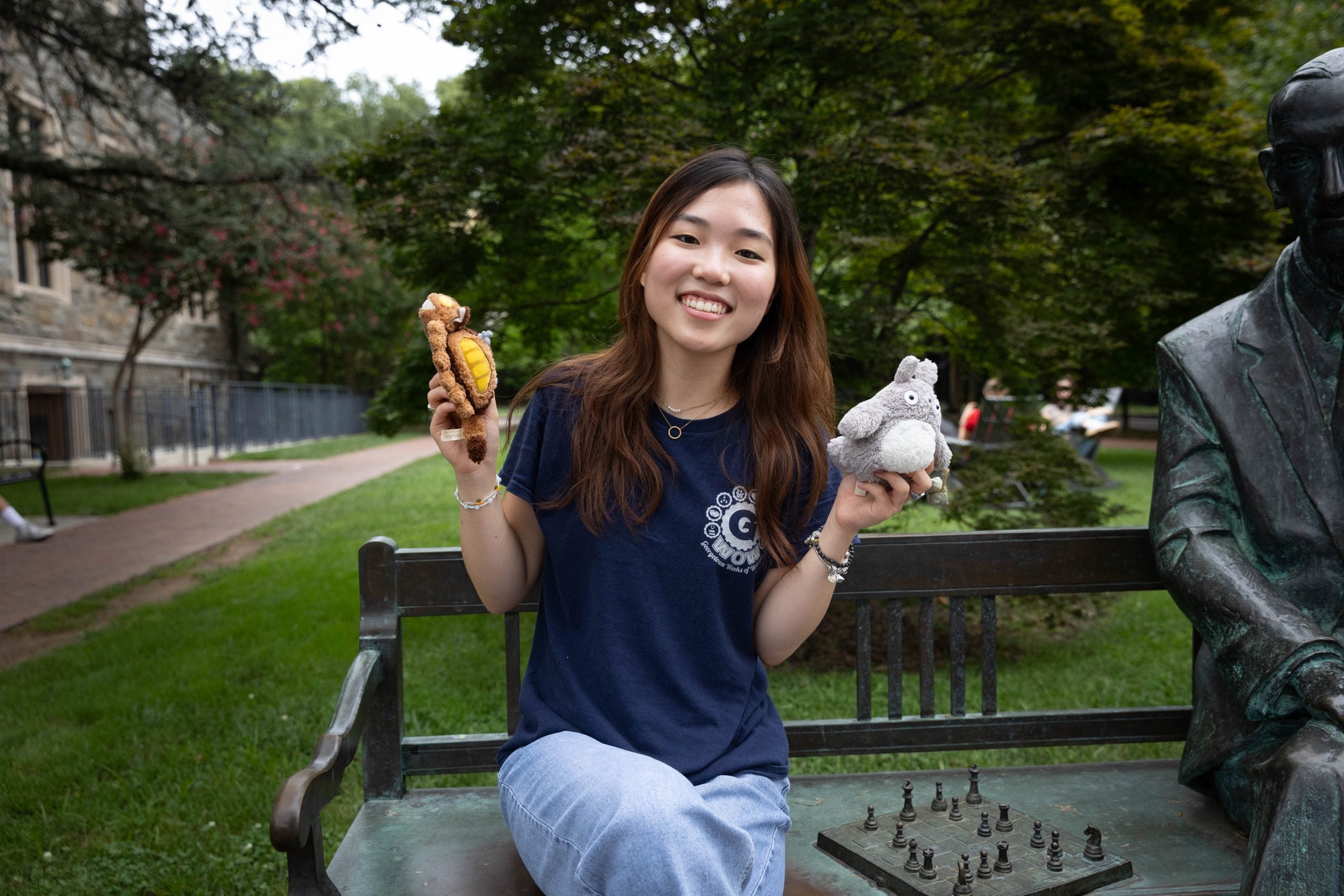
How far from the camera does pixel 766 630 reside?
2277mm

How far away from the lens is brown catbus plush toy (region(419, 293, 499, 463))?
2.02m

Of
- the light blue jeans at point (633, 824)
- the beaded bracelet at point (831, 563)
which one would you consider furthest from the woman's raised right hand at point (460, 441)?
the beaded bracelet at point (831, 563)

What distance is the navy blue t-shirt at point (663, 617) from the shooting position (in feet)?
6.84

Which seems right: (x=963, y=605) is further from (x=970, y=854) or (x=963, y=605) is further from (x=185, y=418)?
(x=185, y=418)

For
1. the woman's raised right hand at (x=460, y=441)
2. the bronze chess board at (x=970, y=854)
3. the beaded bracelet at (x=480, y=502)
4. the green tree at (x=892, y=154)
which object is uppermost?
the green tree at (x=892, y=154)

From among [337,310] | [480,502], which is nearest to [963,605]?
[480,502]

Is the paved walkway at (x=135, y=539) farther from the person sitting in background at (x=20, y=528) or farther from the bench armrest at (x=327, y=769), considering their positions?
the bench armrest at (x=327, y=769)

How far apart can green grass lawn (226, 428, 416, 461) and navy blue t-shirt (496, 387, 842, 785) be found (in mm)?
16572

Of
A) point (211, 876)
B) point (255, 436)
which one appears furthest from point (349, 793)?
point (255, 436)

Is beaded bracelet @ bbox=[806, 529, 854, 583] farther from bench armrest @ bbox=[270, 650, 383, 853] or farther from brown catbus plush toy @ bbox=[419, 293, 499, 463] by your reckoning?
bench armrest @ bbox=[270, 650, 383, 853]

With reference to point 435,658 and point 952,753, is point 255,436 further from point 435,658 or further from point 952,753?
point 952,753

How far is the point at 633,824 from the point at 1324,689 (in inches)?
56.4

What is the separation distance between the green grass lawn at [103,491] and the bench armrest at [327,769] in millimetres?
10014

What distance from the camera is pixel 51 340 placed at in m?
17.5
